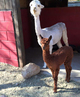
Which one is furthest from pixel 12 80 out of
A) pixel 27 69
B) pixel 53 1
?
pixel 53 1

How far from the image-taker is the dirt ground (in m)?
2.57

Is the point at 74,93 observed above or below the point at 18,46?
below

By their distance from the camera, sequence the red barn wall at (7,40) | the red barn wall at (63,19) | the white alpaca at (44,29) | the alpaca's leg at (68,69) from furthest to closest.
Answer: the red barn wall at (63,19) → the red barn wall at (7,40) → the white alpaca at (44,29) → the alpaca's leg at (68,69)

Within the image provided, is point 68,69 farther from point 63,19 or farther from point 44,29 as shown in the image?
point 63,19

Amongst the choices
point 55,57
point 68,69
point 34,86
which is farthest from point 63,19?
point 34,86

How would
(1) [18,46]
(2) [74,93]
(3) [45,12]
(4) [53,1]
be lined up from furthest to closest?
(4) [53,1] → (3) [45,12] → (1) [18,46] → (2) [74,93]

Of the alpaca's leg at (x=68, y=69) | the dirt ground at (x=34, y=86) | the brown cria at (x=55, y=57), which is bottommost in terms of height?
the dirt ground at (x=34, y=86)

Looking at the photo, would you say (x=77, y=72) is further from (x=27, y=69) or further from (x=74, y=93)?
(x=27, y=69)

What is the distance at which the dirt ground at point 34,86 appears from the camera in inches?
101

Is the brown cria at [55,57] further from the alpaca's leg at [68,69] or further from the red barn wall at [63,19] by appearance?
the red barn wall at [63,19]

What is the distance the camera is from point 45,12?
197 inches

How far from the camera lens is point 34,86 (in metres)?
2.83

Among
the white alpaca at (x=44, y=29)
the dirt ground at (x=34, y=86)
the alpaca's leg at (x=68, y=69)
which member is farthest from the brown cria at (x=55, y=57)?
A: the white alpaca at (x=44, y=29)

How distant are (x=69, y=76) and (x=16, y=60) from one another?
158 centimetres
